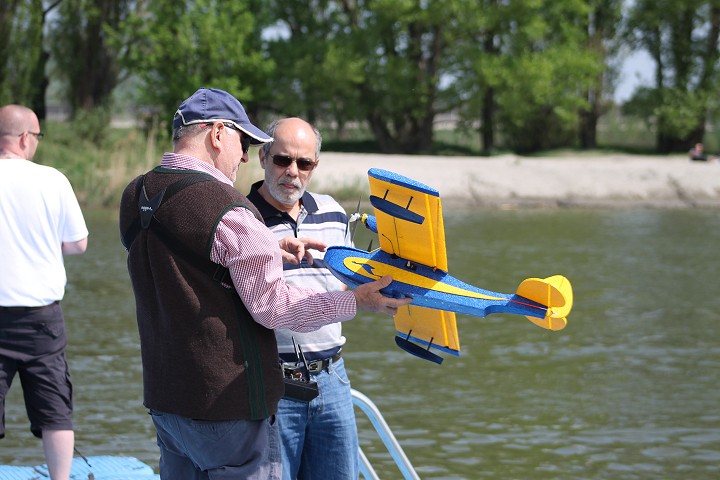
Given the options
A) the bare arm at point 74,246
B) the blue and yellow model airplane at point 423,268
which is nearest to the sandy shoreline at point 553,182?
the bare arm at point 74,246

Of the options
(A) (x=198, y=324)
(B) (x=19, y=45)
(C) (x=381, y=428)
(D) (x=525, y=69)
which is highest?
(B) (x=19, y=45)

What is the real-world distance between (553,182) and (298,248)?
101 feet

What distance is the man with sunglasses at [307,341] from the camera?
14.9ft

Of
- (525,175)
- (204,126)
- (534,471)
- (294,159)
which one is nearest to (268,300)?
(204,126)

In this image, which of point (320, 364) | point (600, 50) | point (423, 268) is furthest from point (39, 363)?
point (600, 50)

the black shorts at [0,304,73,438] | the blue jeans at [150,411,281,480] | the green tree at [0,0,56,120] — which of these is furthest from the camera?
the green tree at [0,0,56,120]

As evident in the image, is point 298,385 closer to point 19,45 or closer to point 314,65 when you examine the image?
point 19,45

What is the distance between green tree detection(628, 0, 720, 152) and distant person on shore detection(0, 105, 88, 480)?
149ft

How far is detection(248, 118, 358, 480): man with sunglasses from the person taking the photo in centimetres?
454

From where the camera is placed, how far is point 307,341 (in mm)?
4590

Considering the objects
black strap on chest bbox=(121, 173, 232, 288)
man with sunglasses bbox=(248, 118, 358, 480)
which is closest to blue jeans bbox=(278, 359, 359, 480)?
man with sunglasses bbox=(248, 118, 358, 480)

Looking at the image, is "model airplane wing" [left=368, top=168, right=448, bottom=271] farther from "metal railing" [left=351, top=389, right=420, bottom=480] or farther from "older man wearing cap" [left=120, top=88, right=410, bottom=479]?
"metal railing" [left=351, top=389, right=420, bottom=480]

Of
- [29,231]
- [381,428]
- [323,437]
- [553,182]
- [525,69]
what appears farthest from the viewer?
[525,69]

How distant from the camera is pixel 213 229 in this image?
11.8 feet
